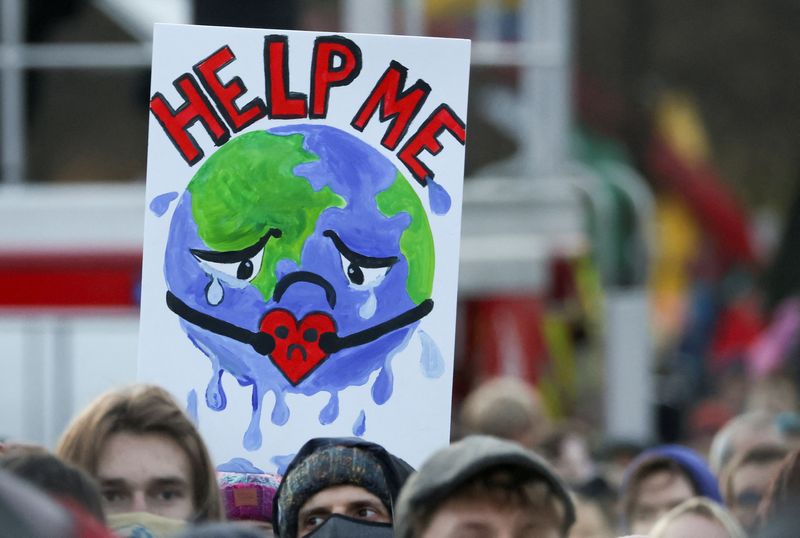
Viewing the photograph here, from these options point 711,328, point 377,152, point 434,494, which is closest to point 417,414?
point 377,152

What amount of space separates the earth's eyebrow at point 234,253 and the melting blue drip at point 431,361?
40 centimetres

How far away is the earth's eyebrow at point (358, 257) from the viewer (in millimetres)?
3918

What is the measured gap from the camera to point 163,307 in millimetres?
3840

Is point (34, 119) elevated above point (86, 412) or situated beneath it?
elevated above

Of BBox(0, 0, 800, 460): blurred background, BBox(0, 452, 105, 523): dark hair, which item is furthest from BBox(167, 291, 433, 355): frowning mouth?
BBox(0, 0, 800, 460): blurred background

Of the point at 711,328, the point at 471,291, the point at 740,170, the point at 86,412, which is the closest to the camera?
the point at 86,412

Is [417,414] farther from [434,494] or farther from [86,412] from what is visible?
[434,494]

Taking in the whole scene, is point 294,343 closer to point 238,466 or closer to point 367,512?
point 238,466

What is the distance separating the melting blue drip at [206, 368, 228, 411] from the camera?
386 centimetres

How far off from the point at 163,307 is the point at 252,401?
0.88 ft

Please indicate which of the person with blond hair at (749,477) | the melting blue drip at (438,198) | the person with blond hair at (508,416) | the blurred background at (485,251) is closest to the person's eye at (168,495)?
the melting blue drip at (438,198)

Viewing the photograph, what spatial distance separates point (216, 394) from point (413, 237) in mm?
532

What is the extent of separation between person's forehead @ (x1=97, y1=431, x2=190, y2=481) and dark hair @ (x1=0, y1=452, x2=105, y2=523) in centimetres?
48

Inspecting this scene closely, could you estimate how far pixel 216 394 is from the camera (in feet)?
12.7
